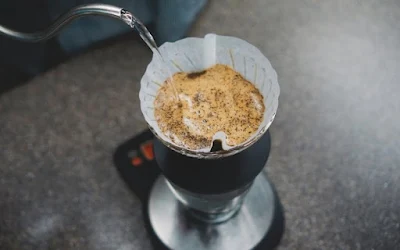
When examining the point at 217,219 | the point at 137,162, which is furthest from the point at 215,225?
the point at 137,162

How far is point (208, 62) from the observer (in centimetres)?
73

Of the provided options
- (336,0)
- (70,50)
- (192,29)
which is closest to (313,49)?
(336,0)

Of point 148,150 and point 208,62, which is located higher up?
point 208,62

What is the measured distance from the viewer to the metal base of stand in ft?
3.05

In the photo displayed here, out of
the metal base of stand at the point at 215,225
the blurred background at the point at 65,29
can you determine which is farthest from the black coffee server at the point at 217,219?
the blurred background at the point at 65,29

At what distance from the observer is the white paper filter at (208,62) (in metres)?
0.69

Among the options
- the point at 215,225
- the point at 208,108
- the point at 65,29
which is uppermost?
the point at 208,108

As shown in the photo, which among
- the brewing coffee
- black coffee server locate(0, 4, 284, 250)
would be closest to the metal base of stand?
black coffee server locate(0, 4, 284, 250)

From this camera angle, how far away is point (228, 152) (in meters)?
0.63

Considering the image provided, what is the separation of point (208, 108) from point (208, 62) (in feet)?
0.26

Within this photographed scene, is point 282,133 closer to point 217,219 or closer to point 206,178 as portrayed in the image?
point 217,219

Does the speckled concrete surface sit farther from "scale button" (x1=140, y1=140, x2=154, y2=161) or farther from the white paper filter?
the white paper filter

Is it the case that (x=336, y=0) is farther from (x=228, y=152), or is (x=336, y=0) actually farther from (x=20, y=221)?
(x=20, y=221)

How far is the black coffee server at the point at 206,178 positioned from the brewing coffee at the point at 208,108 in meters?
0.01
